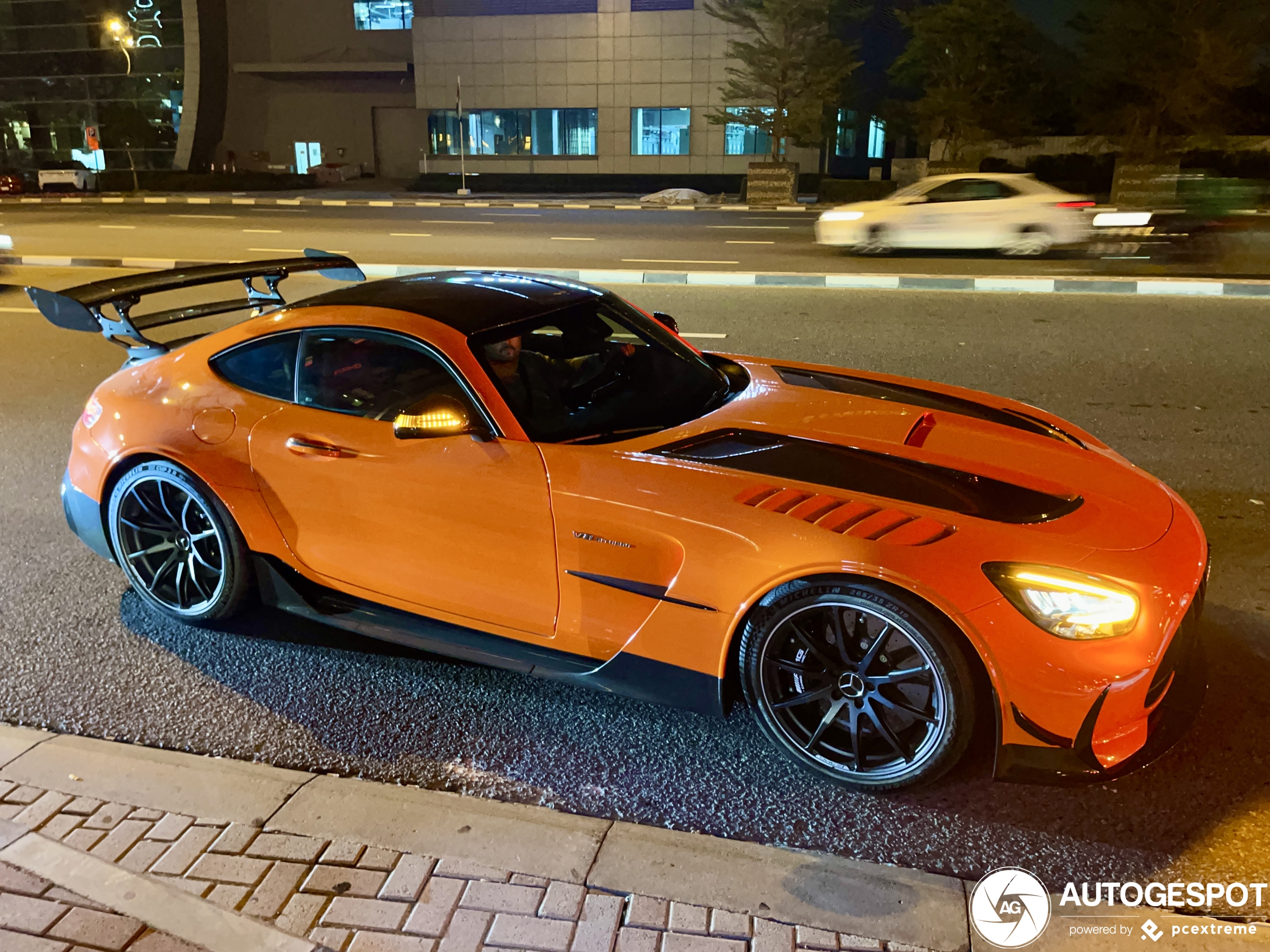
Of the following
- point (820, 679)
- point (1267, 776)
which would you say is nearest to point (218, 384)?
point (820, 679)

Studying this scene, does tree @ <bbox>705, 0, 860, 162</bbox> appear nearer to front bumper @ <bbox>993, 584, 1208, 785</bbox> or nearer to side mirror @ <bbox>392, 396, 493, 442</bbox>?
side mirror @ <bbox>392, 396, 493, 442</bbox>

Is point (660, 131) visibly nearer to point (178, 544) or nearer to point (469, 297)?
point (469, 297)

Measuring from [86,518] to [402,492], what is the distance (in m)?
1.79

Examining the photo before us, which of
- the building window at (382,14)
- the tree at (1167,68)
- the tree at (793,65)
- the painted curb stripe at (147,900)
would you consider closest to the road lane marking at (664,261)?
the painted curb stripe at (147,900)

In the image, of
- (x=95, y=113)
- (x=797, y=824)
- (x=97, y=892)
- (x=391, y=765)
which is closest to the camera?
(x=97, y=892)

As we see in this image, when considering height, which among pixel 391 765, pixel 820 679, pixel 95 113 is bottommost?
pixel 391 765

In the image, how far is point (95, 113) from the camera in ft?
161

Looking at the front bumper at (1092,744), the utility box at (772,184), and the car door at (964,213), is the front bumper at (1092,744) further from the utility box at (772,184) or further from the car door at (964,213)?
the utility box at (772,184)

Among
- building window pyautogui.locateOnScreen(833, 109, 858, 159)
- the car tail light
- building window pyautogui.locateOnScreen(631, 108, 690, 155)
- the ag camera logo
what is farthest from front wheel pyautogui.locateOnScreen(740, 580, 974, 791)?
building window pyautogui.locateOnScreen(833, 109, 858, 159)

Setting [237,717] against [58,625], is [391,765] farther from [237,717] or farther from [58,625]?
[58,625]

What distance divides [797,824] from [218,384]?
273 centimetres

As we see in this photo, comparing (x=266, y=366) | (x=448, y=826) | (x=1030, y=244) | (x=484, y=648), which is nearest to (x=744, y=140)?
(x=1030, y=244)

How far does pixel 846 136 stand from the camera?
1630 inches

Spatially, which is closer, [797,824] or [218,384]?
[797,824]
